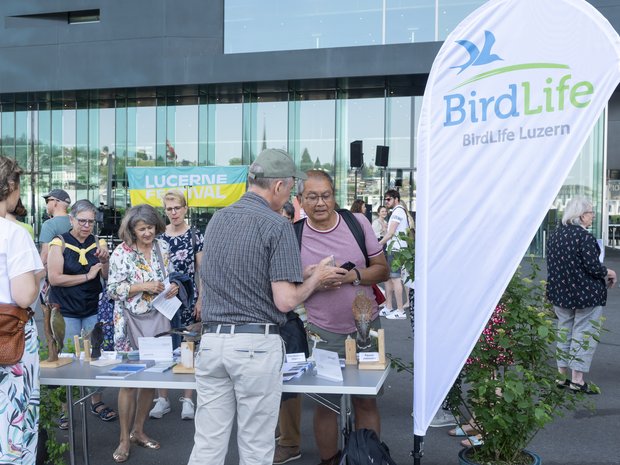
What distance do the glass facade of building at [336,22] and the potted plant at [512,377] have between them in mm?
13934

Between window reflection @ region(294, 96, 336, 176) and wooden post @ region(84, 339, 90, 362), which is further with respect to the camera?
window reflection @ region(294, 96, 336, 176)

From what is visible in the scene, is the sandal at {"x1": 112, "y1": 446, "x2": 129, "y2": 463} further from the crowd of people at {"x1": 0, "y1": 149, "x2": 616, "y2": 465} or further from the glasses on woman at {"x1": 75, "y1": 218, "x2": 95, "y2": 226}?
the glasses on woman at {"x1": 75, "y1": 218, "x2": 95, "y2": 226}

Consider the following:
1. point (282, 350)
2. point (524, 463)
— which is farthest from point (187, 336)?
point (524, 463)

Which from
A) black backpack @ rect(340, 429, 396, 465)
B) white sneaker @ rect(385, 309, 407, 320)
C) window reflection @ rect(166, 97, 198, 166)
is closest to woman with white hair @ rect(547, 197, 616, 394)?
black backpack @ rect(340, 429, 396, 465)

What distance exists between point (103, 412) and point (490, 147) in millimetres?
3871

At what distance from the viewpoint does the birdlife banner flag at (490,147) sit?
2607 mm

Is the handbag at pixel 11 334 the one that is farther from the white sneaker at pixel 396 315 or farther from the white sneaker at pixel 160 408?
the white sneaker at pixel 396 315

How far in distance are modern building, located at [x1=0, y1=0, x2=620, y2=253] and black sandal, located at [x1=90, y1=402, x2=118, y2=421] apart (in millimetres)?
12558

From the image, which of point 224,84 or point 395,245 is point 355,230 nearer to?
point 395,245

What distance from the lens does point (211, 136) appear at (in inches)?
758

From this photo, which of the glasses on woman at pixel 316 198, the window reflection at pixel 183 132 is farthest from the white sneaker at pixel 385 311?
the window reflection at pixel 183 132

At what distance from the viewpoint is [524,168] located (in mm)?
2701

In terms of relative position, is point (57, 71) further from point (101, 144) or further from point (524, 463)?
point (524, 463)

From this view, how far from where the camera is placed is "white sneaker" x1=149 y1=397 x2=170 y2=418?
5.20 meters
